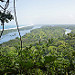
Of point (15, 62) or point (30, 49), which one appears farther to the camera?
point (30, 49)

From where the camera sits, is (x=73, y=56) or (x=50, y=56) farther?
(x=73, y=56)

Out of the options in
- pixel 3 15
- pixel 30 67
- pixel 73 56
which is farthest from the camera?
pixel 3 15

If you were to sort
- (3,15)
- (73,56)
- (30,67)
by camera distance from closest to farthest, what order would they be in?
(30,67) → (73,56) → (3,15)

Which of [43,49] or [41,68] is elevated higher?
[43,49]

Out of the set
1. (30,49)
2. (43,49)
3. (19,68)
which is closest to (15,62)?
(19,68)

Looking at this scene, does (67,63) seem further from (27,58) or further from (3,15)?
(3,15)

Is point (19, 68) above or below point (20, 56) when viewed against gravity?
below

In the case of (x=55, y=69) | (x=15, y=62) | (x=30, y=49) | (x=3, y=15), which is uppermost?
(x=3, y=15)

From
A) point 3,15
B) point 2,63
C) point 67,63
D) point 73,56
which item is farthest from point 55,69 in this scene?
point 3,15

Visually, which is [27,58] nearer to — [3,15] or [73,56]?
[73,56]
